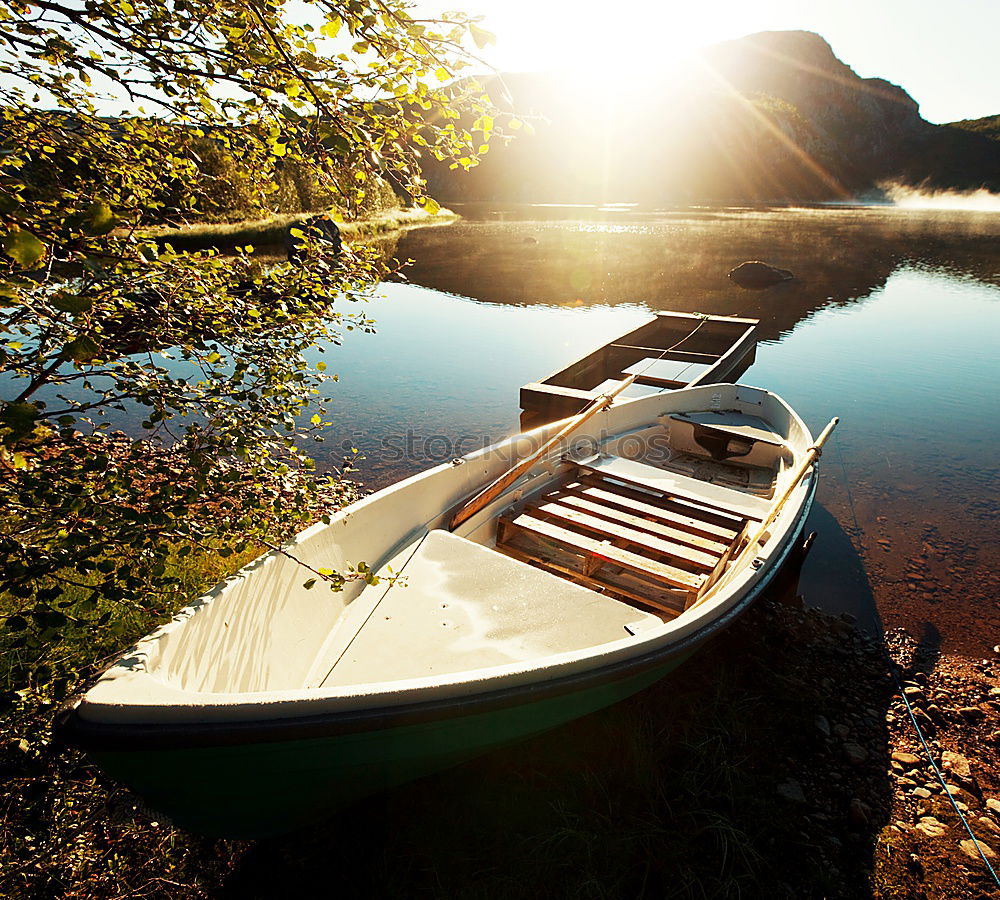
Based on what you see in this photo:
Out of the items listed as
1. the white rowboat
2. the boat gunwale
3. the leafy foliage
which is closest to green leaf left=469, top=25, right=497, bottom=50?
the leafy foliage

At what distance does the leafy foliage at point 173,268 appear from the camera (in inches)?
89.4

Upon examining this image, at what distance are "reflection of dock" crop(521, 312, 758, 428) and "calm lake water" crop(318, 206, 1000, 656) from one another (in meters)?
1.71

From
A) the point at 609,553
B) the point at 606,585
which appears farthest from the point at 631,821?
the point at 609,553

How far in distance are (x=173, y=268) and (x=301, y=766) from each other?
9.11 feet

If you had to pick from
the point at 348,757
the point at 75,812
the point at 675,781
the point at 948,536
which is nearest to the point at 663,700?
the point at 675,781

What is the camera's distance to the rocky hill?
14388cm

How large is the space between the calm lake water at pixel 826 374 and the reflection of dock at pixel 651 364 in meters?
1.71

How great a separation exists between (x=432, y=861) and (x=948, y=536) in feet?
28.7

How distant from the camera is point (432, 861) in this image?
3646mm

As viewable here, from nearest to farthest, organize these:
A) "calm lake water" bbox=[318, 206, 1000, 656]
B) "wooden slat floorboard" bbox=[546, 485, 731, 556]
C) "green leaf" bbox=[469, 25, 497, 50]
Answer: "green leaf" bbox=[469, 25, 497, 50]
"wooden slat floorboard" bbox=[546, 485, 731, 556]
"calm lake water" bbox=[318, 206, 1000, 656]

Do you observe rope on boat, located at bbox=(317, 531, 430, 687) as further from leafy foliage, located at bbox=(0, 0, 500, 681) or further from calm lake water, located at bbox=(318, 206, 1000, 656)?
calm lake water, located at bbox=(318, 206, 1000, 656)

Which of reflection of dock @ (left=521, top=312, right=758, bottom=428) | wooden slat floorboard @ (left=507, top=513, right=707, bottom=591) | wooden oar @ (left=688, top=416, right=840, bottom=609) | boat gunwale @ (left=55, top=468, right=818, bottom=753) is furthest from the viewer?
reflection of dock @ (left=521, top=312, right=758, bottom=428)

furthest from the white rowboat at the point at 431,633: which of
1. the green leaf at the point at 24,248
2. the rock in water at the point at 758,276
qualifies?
the rock in water at the point at 758,276

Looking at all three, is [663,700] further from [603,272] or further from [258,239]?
[258,239]
